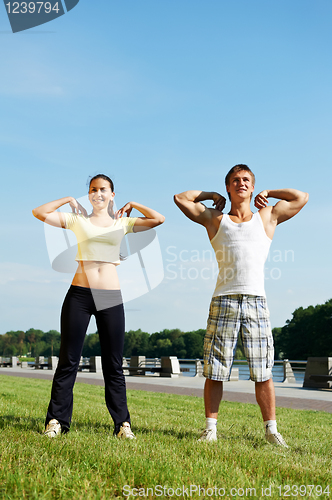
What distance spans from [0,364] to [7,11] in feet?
132

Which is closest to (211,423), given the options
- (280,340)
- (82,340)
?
(82,340)

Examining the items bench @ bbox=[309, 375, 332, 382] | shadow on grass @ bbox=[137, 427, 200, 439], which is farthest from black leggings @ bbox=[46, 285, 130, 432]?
bench @ bbox=[309, 375, 332, 382]

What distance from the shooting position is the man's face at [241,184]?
4.16 m

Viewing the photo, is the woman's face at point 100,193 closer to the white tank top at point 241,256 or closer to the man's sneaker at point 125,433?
the white tank top at point 241,256

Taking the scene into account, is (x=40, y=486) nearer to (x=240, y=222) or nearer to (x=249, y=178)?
(x=240, y=222)

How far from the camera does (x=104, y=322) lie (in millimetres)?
4035

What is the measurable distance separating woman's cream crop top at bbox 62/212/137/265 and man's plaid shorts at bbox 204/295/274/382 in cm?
108

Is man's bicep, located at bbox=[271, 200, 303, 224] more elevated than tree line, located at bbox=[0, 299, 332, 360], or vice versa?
man's bicep, located at bbox=[271, 200, 303, 224]

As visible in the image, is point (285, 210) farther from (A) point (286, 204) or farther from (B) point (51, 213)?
(B) point (51, 213)

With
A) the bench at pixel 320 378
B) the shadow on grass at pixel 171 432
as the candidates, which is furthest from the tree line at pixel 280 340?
the shadow on grass at pixel 171 432

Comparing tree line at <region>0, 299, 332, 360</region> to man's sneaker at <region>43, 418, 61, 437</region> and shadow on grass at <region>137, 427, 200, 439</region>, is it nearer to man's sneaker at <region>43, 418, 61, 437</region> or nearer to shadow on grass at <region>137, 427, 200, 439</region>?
shadow on grass at <region>137, 427, 200, 439</region>

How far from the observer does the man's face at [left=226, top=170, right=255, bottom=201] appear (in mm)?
4160

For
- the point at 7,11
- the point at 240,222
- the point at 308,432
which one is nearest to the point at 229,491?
the point at 240,222

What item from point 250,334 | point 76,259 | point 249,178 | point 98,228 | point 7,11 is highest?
point 7,11
